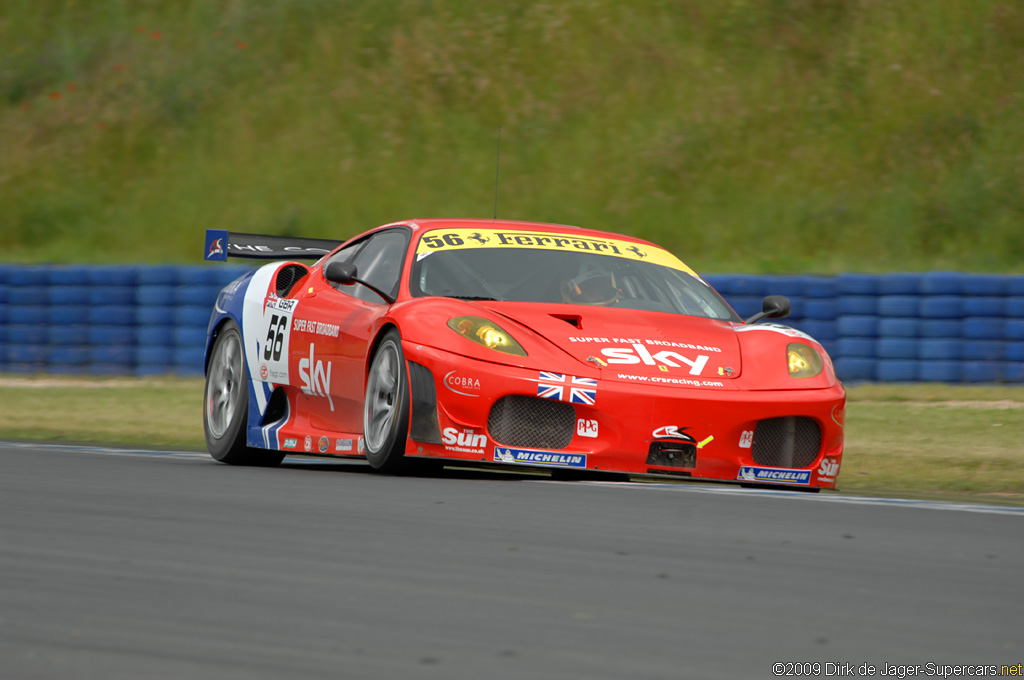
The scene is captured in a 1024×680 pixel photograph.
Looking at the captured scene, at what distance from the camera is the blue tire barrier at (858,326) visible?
13.3 meters

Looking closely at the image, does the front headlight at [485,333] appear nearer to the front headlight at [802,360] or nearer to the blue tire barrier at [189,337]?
the front headlight at [802,360]

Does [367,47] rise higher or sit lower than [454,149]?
higher

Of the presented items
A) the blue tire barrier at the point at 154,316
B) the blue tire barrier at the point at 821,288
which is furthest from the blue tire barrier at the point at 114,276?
the blue tire barrier at the point at 821,288

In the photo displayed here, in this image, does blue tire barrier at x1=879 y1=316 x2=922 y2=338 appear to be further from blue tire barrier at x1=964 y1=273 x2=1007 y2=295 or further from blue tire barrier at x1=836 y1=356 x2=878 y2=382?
blue tire barrier at x1=964 y1=273 x2=1007 y2=295

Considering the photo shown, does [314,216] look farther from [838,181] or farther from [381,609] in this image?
[381,609]

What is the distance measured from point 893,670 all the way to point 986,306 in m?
10.9

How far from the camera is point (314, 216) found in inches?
899

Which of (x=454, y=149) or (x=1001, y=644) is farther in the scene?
(x=454, y=149)

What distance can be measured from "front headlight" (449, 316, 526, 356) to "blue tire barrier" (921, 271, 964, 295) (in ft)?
26.1

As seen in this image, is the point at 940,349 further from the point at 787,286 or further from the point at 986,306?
the point at 787,286

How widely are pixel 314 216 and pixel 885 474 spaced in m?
15.9

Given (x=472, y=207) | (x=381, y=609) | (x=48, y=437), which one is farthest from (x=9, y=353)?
(x=381, y=609)

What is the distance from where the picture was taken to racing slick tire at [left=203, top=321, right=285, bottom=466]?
7.55 meters

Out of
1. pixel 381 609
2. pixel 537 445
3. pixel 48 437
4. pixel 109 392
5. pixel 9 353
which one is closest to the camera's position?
pixel 381 609
